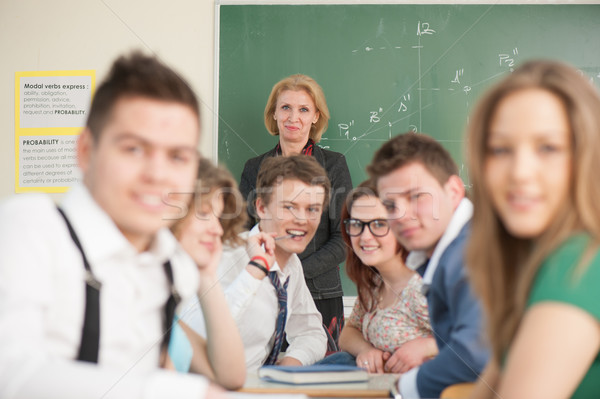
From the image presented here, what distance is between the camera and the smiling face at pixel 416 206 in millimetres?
1093

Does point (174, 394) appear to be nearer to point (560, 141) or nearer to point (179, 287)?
point (179, 287)

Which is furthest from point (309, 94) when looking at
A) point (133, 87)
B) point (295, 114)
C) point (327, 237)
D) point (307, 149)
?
point (133, 87)

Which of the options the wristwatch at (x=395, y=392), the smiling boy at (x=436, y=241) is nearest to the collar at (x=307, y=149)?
the smiling boy at (x=436, y=241)

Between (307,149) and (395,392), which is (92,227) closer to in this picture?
(395,392)

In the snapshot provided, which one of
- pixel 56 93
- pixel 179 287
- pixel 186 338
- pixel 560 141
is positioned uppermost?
pixel 56 93

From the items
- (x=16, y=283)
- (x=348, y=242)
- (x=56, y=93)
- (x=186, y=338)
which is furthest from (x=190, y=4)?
(x=16, y=283)

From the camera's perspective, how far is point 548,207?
572mm

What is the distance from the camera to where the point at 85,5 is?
8.83 ft

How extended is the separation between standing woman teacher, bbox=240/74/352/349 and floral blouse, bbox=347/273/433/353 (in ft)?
1.41

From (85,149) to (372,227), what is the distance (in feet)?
3.69

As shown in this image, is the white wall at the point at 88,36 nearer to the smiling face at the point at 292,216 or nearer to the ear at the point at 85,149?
the smiling face at the point at 292,216

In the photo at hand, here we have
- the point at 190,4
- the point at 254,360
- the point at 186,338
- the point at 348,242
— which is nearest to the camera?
the point at 186,338

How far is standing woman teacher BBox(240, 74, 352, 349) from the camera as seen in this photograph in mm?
1995

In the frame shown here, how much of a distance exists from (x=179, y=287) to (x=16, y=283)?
0.20 meters
